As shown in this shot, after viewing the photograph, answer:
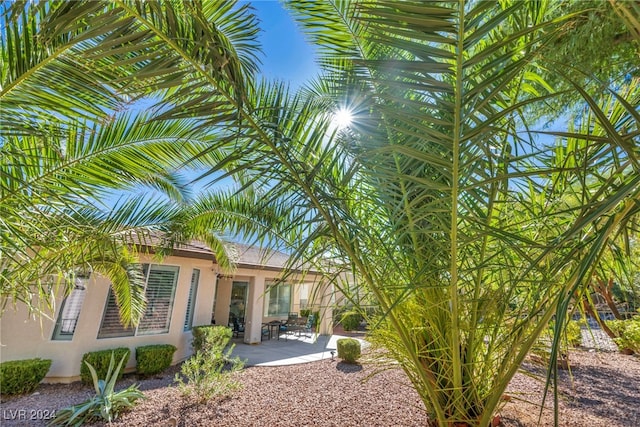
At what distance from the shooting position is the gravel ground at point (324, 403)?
4.87 m

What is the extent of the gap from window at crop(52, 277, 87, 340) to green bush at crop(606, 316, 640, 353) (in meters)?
15.8

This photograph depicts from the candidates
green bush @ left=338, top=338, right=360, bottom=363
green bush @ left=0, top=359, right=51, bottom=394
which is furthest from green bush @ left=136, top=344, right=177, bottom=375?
green bush @ left=338, top=338, right=360, bottom=363

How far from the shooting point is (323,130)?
2785 millimetres

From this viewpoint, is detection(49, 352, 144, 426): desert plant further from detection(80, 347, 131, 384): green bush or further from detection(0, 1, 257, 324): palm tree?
detection(0, 1, 257, 324): palm tree

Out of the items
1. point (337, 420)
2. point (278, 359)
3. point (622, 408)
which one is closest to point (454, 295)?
point (337, 420)

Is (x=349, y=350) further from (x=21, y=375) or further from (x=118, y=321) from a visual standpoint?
(x=21, y=375)

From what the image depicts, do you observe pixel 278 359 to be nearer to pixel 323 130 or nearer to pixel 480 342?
pixel 480 342

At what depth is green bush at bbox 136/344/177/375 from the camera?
298 inches

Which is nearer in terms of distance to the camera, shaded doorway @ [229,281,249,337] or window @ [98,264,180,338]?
window @ [98,264,180,338]

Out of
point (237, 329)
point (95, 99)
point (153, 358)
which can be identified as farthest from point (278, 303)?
point (95, 99)

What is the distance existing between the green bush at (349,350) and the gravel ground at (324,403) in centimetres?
94

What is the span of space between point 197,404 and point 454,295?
5.85 metres

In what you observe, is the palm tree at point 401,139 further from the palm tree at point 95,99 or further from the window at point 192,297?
the window at point 192,297

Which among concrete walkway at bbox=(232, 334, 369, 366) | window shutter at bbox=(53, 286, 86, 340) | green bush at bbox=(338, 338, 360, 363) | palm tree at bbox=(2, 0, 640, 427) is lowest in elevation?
concrete walkway at bbox=(232, 334, 369, 366)
